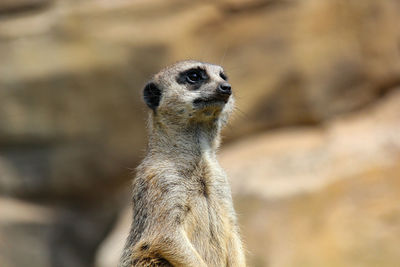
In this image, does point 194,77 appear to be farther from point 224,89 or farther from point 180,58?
point 180,58

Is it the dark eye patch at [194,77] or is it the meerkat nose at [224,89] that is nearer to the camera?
the meerkat nose at [224,89]

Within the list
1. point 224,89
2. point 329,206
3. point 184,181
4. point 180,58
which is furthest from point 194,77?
point 180,58

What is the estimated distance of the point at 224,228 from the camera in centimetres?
416

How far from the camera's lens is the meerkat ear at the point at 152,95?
450 cm

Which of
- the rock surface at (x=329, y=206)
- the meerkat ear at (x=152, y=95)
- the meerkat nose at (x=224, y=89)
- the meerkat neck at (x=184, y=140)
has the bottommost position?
the rock surface at (x=329, y=206)

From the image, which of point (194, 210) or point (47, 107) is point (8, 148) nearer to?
point (47, 107)

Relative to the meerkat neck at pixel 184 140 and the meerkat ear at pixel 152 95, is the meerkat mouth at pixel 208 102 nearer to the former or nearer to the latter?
the meerkat neck at pixel 184 140

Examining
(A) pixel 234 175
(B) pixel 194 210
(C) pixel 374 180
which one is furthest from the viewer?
(A) pixel 234 175

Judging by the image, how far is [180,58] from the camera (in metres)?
8.24

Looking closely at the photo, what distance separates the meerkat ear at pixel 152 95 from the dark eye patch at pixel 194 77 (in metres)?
0.14

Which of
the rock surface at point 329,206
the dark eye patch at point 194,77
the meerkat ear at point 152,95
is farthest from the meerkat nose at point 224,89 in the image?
the rock surface at point 329,206

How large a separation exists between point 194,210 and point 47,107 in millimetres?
4955

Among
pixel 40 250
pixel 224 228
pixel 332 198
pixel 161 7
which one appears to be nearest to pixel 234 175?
pixel 332 198

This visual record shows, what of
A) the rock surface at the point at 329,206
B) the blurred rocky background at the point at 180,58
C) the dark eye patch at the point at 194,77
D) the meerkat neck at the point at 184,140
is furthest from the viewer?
the blurred rocky background at the point at 180,58
